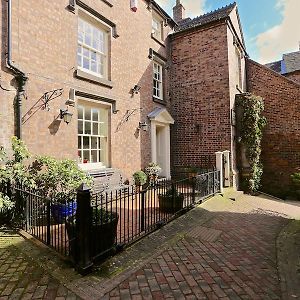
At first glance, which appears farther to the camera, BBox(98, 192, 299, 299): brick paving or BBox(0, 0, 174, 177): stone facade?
BBox(0, 0, 174, 177): stone facade

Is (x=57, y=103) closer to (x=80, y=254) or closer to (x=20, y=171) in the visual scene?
(x=20, y=171)

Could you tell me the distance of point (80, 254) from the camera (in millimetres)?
3762

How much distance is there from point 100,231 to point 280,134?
38.4 ft

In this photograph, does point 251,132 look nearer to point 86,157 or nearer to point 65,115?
point 86,157

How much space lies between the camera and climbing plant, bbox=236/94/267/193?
11.9 m

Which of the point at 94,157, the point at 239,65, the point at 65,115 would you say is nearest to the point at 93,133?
the point at 94,157

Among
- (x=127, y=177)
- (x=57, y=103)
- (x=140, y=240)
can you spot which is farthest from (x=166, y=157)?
(x=140, y=240)

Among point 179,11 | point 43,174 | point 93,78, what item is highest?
point 179,11

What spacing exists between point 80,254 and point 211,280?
2.06 metres

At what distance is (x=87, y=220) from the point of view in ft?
12.4

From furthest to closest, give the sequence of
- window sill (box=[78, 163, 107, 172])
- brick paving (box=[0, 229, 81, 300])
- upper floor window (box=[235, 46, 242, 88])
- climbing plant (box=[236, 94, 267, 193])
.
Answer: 1. upper floor window (box=[235, 46, 242, 88])
2. climbing plant (box=[236, 94, 267, 193])
3. window sill (box=[78, 163, 107, 172])
4. brick paving (box=[0, 229, 81, 300])

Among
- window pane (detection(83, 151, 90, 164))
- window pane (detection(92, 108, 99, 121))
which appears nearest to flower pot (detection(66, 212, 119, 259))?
window pane (detection(83, 151, 90, 164))

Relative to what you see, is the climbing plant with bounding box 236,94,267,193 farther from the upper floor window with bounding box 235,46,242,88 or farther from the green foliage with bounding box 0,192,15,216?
the green foliage with bounding box 0,192,15,216

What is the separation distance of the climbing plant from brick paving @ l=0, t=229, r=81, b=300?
34.5 feet
